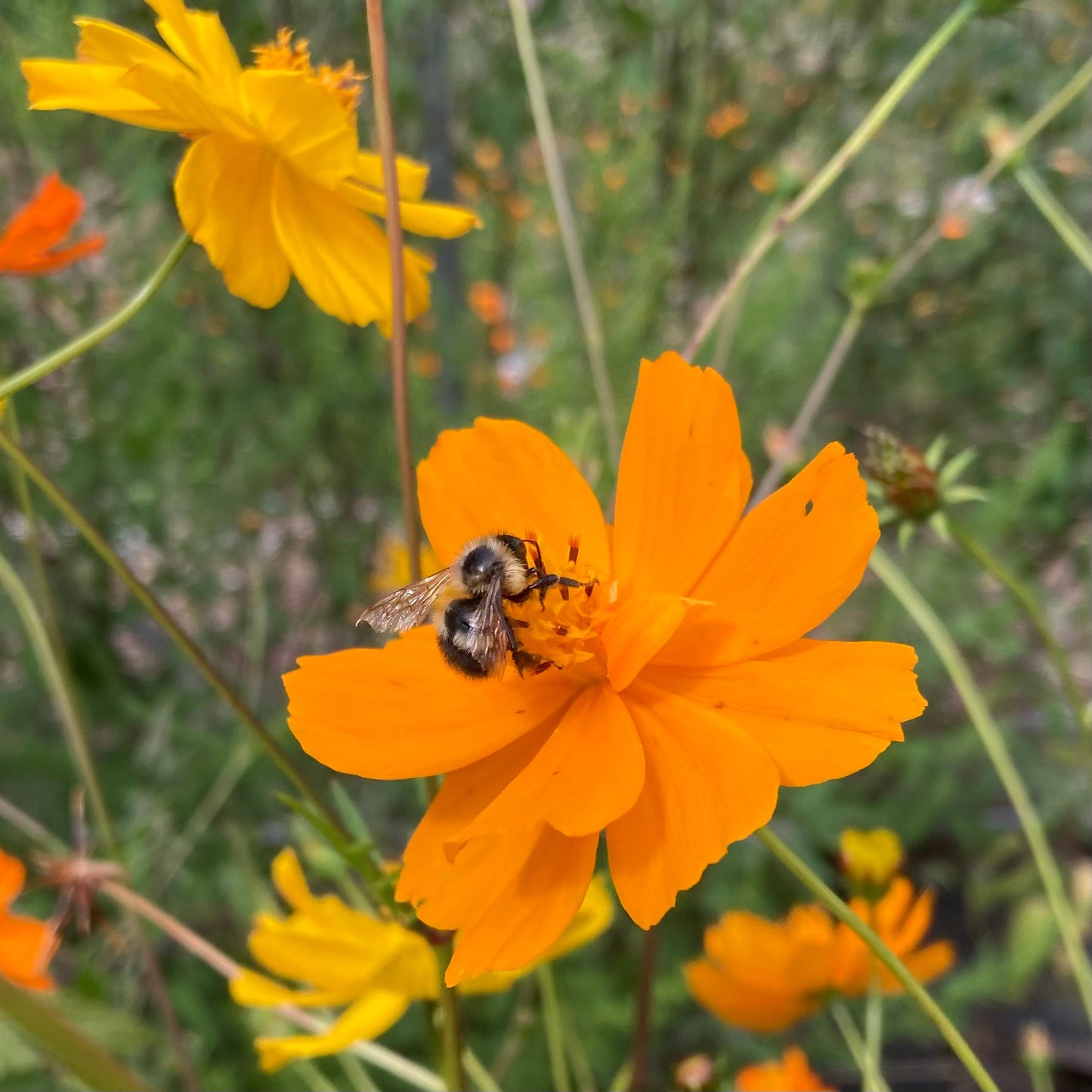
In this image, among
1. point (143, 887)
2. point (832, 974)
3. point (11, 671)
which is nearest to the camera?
point (832, 974)

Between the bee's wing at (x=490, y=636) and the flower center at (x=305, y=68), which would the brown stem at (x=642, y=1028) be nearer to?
the bee's wing at (x=490, y=636)

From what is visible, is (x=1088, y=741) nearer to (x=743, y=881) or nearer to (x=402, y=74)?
(x=743, y=881)

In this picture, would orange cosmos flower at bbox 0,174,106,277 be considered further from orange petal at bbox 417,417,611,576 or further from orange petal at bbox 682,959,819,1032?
orange petal at bbox 682,959,819,1032

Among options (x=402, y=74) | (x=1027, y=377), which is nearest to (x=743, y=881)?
(x=1027, y=377)

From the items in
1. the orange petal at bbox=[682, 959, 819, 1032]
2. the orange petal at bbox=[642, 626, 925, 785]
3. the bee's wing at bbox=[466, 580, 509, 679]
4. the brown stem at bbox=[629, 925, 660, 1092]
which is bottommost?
the orange petal at bbox=[682, 959, 819, 1032]

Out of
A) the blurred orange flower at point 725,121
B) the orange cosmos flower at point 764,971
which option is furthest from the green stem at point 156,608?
the blurred orange flower at point 725,121

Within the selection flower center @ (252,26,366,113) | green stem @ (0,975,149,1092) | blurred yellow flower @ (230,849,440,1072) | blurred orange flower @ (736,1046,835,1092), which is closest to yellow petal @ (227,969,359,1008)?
blurred yellow flower @ (230,849,440,1072)
